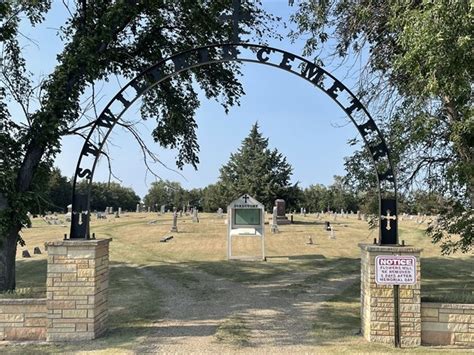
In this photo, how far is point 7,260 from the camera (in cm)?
852

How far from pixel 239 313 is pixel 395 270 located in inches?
127

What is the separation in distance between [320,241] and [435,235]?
13.8m

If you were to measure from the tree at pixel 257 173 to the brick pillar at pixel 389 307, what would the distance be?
136ft

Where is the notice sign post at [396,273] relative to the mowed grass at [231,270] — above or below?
above

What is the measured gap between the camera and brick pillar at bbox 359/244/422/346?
633 centimetres

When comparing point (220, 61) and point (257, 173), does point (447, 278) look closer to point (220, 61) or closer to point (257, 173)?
point (220, 61)

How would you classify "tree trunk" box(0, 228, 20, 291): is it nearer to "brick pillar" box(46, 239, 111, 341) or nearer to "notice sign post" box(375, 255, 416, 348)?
"brick pillar" box(46, 239, 111, 341)

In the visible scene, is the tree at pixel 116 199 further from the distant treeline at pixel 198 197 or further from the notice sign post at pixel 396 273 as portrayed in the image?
the notice sign post at pixel 396 273

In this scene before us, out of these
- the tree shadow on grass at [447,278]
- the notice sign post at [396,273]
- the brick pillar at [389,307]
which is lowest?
the tree shadow on grass at [447,278]

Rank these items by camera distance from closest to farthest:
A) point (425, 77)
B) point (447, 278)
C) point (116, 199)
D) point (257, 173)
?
point (425, 77) → point (447, 278) → point (257, 173) → point (116, 199)

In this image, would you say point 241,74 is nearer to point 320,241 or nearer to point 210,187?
point 320,241

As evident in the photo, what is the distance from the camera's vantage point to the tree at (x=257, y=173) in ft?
160

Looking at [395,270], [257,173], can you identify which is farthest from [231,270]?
[257,173]

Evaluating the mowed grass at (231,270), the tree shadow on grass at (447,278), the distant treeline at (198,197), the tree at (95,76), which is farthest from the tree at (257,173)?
the tree at (95,76)
